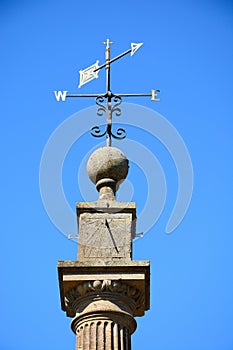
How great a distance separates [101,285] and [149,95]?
4.82 metres

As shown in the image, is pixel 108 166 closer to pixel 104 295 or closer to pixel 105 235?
pixel 105 235

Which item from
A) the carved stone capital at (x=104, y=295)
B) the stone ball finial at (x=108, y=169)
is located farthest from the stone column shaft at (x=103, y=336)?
the stone ball finial at (x=108, y=169)

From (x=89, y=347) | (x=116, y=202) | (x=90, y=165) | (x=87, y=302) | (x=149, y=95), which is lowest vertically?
(x=89, y=347)

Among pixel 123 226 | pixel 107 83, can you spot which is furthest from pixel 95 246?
pixel 107 83

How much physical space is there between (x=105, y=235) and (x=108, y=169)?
61.3 inches

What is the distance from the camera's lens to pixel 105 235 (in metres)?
13.4

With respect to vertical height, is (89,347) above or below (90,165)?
below

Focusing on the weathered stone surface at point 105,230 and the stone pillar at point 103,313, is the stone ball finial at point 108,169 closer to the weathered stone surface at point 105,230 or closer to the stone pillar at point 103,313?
the weathered stone surface at point 105,230

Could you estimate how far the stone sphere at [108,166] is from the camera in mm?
14438

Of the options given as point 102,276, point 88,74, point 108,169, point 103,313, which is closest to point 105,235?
point 102,276

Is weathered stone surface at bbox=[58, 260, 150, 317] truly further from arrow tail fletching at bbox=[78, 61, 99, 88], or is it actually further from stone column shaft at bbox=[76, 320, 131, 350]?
arrow tail fletching at bbox=[78, 61, 99, 88]

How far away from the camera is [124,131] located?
49.6ft

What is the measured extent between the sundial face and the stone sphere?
103 centimetres

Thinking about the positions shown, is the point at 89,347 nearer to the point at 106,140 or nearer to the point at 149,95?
the point at 106,140
